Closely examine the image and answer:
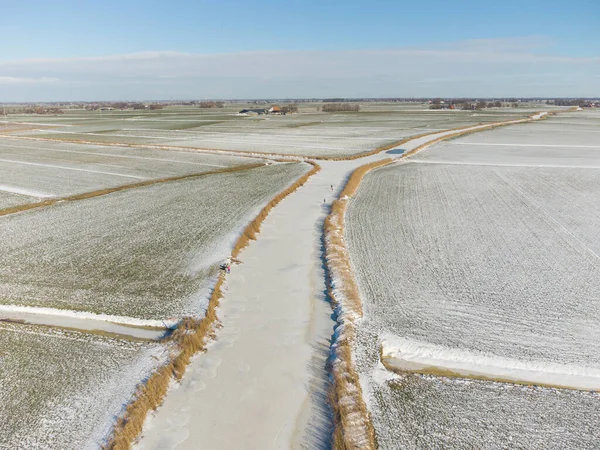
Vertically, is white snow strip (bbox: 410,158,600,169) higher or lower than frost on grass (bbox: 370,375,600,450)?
higher

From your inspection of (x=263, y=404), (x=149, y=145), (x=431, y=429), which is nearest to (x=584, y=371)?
(x=431, y=429)

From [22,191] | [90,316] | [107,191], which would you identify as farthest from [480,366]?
[22,191]

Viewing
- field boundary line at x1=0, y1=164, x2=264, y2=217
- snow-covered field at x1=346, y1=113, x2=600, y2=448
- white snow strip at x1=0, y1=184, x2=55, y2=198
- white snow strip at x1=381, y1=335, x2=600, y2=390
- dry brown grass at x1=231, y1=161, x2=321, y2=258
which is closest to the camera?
snow-covered field at x1=346, y1=113, x2=600, y2=448

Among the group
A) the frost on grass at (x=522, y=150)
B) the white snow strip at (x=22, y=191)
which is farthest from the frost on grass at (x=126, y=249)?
the frost on grass at (x=522, y=150)

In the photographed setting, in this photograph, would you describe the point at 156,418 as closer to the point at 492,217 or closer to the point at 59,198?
the point at 492,217

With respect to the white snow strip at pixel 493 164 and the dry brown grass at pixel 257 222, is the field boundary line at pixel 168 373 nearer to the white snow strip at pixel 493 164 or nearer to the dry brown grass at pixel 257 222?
the dry brown grass at pixel 257 222

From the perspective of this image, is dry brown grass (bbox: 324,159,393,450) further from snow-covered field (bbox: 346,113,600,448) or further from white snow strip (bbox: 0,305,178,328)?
white snow strip (bbox: 0,305,178,328)

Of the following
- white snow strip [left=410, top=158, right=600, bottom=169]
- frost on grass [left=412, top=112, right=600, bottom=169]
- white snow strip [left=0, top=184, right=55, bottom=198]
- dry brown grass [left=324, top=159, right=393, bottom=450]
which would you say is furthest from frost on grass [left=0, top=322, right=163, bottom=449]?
frost on grass [left=412, top=112, right=600, bottom=169]
